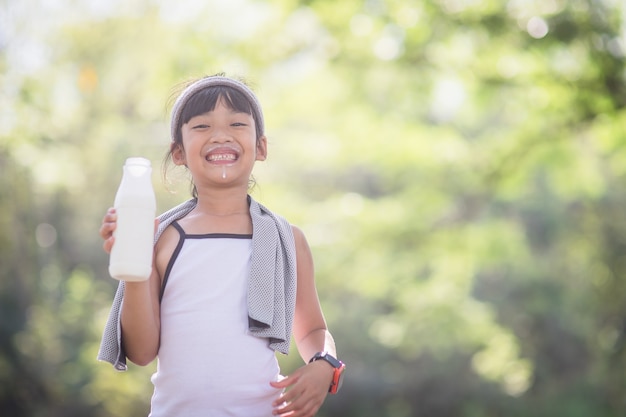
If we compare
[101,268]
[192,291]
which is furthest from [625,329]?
[192,291]

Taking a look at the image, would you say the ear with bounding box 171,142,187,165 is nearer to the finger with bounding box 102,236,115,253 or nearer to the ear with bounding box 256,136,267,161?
the ear with bounding box 256,136,267,161

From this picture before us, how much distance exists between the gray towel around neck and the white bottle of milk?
0.28 meters

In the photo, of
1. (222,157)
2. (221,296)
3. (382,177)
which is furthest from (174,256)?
(382,177)

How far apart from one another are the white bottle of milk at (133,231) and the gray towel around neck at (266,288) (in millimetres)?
285

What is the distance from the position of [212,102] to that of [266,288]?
0.49 metres

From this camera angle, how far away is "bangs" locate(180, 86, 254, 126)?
7.17 feet

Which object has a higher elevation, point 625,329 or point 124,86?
point 124,86

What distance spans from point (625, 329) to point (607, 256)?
1284mm

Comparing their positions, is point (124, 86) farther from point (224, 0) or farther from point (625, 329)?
point (625, 329)

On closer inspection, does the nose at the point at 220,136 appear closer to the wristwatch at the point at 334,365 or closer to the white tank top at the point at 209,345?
the white tank top at the point at 209,345

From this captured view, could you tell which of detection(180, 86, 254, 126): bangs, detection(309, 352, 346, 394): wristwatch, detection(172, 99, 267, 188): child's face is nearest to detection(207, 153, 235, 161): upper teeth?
detection(172, 99, 267, 188): child's face

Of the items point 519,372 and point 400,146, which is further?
point 519,372

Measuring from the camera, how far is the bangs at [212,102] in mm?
2186

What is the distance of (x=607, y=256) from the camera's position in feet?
43.5
